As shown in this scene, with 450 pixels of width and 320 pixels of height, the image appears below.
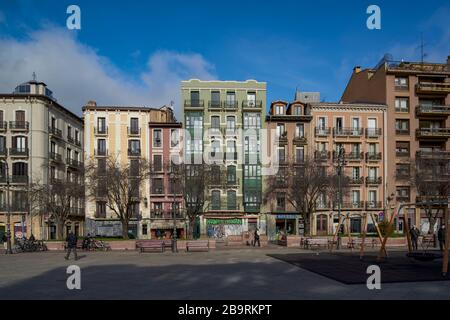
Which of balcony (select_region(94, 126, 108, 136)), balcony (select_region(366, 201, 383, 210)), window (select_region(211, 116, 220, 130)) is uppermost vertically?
window (select_region(211, 116, 220, 130))

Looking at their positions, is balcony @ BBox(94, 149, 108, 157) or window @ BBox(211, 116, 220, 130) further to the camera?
window @ BBox(211, 116, 220, 130)

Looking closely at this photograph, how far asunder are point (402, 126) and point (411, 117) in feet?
4.67

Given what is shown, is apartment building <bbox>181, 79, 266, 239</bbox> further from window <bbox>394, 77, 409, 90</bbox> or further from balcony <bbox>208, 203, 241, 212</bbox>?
window <bbox>394, 77, 409, 90</bbox>

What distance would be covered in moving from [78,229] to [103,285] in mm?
41948

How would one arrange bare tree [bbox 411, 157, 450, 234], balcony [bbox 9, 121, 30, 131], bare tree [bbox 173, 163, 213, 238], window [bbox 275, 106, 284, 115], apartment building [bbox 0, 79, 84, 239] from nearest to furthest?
1. bare tree [bbox 173, 163, 213, 238]
2. bare tree [bbox 411, 157, 450, 234]
3. apartment building [bbox 0, 79, 84, 239]
4. balcony [bbox 9, 121, 30, 131]
5. window [bbox 275, 106, 284, 115]

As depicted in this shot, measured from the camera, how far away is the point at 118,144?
49688 mm

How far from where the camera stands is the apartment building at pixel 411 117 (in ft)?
161

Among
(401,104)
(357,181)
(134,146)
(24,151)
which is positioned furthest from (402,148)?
(24,151)

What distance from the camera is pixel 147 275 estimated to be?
50.8 ft

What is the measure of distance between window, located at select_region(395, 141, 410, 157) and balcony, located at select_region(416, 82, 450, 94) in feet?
20.8

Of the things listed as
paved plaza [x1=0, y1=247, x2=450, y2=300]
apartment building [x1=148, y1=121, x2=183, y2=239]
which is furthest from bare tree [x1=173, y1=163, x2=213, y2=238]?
paved plaza [x1=0, y1=247, x2=450, y2=300]

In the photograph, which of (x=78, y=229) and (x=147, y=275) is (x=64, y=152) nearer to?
(x=78, y=229)

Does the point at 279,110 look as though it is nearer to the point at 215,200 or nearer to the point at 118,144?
the point at 215,200

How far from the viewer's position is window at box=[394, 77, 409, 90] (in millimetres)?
50188
